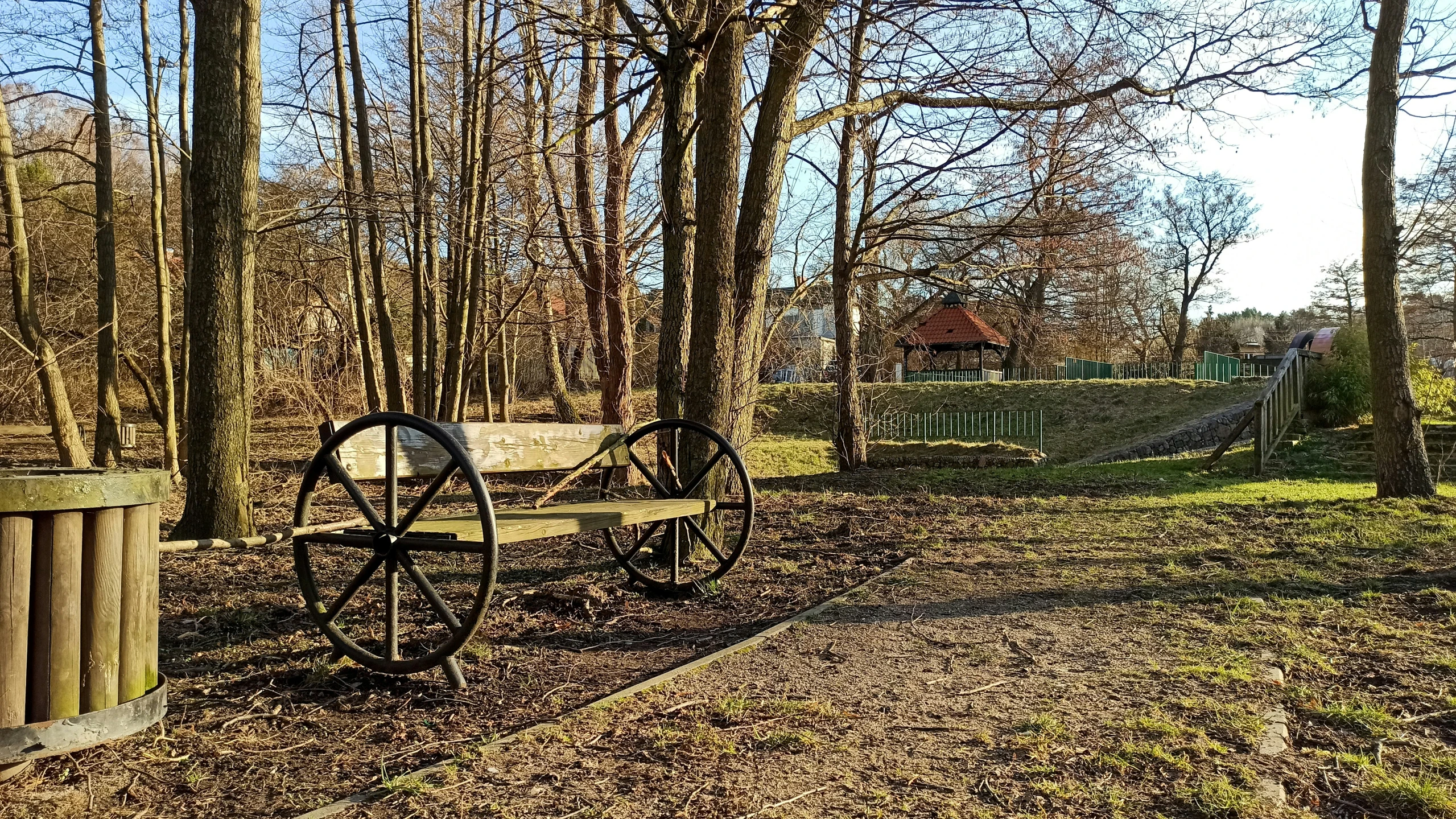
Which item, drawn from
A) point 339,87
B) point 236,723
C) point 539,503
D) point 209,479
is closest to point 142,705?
point 236,723

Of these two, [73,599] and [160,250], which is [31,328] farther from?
[73,599]

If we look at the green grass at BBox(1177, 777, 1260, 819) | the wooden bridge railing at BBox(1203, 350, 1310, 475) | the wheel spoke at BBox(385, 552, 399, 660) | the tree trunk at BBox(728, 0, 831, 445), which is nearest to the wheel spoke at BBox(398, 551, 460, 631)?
the wheel spoke at BBox(385, 552, 399, 660)

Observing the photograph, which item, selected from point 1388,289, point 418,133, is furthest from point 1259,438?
point 418,133

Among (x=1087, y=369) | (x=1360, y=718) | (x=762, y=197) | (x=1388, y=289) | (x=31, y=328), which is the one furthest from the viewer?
(x=1087, y=369)

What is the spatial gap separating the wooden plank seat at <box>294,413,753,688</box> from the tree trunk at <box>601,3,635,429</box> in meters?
6.02

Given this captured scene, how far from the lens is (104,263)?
36.4 feet

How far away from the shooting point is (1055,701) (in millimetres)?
3459

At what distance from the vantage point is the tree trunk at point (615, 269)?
39.7 feet

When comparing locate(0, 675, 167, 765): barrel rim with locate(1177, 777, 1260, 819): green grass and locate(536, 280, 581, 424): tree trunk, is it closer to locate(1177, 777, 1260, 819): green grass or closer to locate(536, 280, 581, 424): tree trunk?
locate(1177, 777, 1260, 819): green grass

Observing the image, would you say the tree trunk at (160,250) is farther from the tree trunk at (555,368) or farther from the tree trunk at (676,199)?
the tree trunk at (676,199)

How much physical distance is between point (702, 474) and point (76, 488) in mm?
3599

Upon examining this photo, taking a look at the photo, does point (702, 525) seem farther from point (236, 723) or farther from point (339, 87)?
point (339, 87)

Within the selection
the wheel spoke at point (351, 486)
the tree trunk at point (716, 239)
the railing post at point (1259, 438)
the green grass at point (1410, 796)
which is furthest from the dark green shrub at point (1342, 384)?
the wheel spoke at point (351, 486)

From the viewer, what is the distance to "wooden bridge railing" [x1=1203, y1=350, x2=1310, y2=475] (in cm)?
1293
